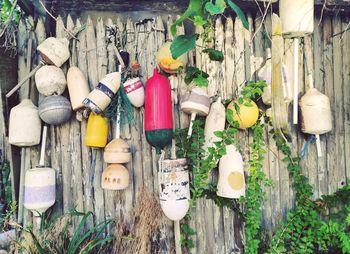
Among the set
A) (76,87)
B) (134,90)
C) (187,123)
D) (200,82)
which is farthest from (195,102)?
(76,87)

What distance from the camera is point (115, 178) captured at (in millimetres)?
2496

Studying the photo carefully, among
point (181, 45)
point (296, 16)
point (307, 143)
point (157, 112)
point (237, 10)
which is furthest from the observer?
point (307, 143)

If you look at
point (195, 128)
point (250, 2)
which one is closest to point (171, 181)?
point (195, 128)

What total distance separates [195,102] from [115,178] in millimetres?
914

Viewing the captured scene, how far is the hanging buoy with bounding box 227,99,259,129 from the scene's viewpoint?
2604 mm

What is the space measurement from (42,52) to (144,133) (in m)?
1.10

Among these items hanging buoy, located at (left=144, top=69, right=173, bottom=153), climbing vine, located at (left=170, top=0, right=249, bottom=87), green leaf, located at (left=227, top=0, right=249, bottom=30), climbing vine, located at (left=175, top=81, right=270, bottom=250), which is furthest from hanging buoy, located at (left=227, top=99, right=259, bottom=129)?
green leaf, located at (left=227, top=0, right=249, bottom=30)

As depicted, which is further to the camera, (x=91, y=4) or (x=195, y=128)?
(x=91, y=4)

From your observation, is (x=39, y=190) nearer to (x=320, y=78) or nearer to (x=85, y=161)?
(x=85, y=161)

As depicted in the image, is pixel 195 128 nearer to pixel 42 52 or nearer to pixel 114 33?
pixel 114 33

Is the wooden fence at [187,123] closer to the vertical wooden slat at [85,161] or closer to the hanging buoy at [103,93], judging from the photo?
the vertical wooden slat at [85,161]

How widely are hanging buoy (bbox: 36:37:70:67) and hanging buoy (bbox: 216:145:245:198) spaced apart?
164cm

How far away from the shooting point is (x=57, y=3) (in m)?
3.02

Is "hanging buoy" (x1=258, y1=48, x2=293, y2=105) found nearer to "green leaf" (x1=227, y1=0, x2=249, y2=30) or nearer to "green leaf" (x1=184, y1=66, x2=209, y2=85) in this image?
"green leaf" (x1=184, y1=66, x2=209, y2=85)
